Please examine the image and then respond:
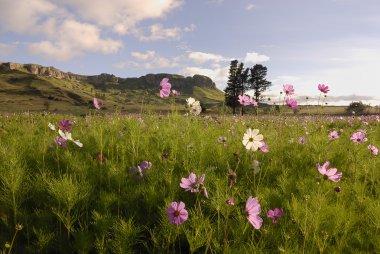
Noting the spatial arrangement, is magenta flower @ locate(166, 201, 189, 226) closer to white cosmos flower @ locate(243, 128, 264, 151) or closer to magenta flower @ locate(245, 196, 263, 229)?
magenta flower @ locate(245, 196, 263, 229)

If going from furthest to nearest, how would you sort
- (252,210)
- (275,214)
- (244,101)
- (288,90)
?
(288,90) → (244,101) → (275,214) → (252,210)

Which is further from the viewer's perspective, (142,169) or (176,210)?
(142,169)

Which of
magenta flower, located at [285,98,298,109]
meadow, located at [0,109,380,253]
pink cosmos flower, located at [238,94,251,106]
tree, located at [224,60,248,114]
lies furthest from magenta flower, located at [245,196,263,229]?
tree, located at [224,60,248,114]

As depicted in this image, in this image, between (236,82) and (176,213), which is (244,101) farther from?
(236,82)

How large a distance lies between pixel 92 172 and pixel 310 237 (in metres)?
2.22

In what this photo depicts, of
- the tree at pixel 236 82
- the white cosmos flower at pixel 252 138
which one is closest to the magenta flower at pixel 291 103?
the white cosmos flower at pixel 252 138

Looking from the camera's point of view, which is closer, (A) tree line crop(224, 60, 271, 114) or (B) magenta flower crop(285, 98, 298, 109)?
(B) magenta flower crop(285, 98, 298, 109)

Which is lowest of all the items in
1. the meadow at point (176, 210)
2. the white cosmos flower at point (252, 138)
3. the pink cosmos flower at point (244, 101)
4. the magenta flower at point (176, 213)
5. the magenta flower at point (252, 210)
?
the meadow at point (176, 210)

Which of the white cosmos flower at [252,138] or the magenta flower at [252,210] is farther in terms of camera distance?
the white cosmos flower at [252,138]

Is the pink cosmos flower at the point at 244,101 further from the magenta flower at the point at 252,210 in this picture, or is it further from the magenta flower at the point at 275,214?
the magenta flower at the point at 252,210

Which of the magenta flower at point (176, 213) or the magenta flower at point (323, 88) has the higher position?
the magenta flower at point (323, 88)

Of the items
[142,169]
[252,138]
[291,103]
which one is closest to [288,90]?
[291,103]

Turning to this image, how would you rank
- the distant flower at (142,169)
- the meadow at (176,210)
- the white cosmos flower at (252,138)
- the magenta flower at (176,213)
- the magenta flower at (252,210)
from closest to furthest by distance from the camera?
the magenta flower at (252,210) < the magenta flower at (176,213) < the meadow at (176,210) < the white cosmos flower at (252,138) < the distant flower at (142,169)

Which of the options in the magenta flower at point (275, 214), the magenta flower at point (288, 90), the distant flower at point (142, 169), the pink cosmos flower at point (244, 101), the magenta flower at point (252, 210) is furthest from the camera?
the magenta flower at point (288, 90)
